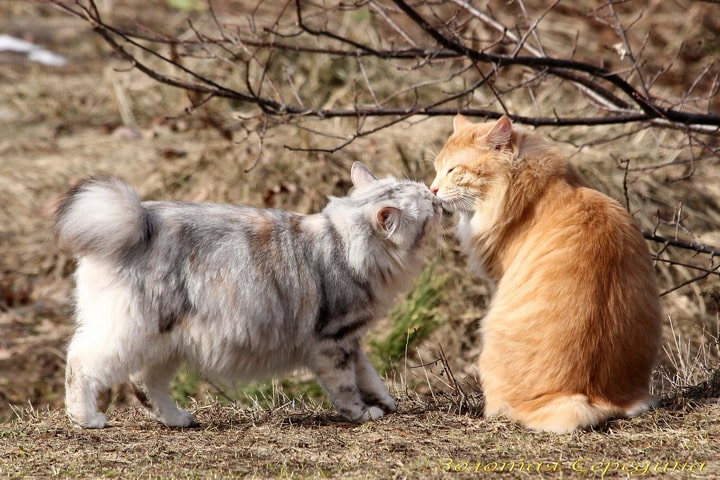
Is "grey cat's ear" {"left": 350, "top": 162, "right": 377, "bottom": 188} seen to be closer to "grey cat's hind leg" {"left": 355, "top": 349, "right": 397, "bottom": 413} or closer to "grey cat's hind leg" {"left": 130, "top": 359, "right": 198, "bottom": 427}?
"grey cat's hind leg" {"left": 355, "top": 349, "right": 397, "bottom": 413}

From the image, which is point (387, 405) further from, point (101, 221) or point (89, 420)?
point (101, 221)

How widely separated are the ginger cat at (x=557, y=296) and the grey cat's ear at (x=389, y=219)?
0.45m

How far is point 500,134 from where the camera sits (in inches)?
165

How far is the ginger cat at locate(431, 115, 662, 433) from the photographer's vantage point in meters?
3.68

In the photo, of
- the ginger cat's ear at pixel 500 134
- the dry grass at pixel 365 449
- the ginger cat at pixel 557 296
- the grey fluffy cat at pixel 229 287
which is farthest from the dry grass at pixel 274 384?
the ginger cat's ear at pixel 500 134

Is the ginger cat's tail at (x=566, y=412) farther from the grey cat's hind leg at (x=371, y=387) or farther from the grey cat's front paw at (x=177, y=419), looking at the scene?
the grey cat's front paw at (x=177, y=419)

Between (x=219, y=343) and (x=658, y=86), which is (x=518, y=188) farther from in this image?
(x=658, y=86)

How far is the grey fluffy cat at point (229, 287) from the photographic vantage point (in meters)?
3.61

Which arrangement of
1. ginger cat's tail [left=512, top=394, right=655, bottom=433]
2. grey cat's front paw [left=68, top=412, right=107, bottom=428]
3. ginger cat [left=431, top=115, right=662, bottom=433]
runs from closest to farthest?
ginger cat's tail [left=512, top=394, right=655, bottom=433], ginger cat [left=431, top=115, right=662, bottom=433], grey cat's front paw [left=68, top=412, right=107, bottom=428]

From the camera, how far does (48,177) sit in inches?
338

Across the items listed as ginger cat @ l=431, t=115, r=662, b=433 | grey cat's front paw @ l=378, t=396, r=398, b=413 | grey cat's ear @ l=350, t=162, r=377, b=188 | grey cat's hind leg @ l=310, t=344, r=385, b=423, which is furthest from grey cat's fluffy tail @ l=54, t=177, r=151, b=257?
ginger cat @ l=431, t=115, r=662, b=433

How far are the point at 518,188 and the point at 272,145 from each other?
13.7 ft

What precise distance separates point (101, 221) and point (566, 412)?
2068 millimetres

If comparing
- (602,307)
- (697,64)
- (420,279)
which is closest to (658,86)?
(697,64)
